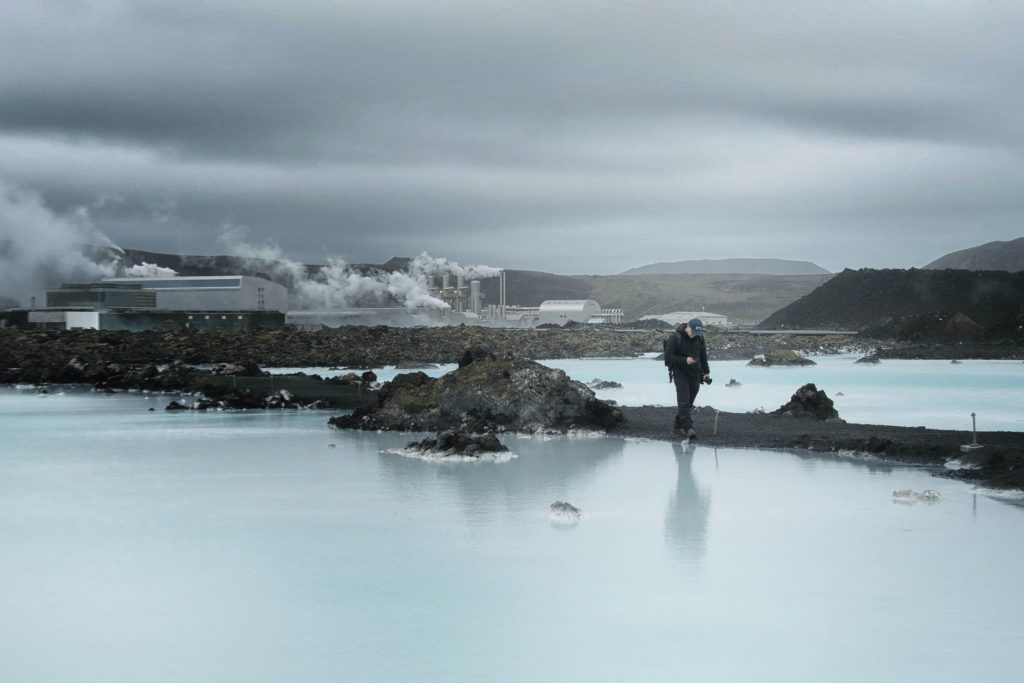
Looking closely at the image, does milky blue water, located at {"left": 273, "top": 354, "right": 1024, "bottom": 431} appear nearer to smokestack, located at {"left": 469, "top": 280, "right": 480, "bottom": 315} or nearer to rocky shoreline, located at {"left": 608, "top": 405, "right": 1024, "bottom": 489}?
rocky shoreline, located at {"left": 608, "top": 405, "right": 1024, "bottom": 489}

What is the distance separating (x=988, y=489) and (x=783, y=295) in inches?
7470

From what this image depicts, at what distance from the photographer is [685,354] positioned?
9727mm

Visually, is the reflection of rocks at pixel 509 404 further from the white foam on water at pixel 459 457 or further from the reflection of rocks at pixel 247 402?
the reflection of rocks at pixel 247 402

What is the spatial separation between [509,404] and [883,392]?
12686mm

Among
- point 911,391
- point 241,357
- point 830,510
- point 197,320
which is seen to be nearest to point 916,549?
point 830,510

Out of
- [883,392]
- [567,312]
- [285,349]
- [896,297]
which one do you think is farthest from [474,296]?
[883,392]

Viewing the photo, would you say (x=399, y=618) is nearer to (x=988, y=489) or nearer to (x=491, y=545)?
(x=491, y=545)

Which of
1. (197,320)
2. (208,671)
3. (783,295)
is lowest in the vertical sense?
(208,671)

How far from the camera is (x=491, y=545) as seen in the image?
18.0 ft

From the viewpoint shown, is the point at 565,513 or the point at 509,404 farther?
the point at 509,404

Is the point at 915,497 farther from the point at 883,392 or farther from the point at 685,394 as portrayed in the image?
the point at 883,392

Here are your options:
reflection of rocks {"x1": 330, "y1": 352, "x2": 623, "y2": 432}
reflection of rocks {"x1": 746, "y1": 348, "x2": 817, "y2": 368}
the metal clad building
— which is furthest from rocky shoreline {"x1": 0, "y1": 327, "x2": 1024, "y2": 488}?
the metal clad building

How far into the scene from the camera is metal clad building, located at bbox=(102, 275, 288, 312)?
57.8m

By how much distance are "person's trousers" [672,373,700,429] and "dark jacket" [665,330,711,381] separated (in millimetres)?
40
